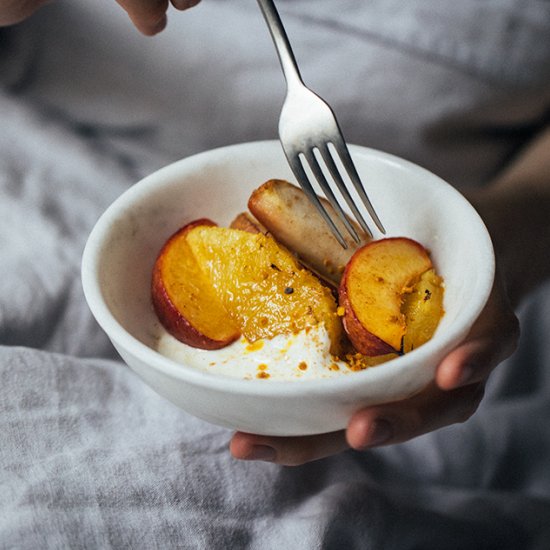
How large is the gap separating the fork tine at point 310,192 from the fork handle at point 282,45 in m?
0.08

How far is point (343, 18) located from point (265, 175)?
332 mm

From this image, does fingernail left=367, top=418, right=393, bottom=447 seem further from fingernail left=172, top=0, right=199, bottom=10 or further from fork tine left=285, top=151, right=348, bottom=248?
fingernail left=172, top=0, right=199, bottom=10

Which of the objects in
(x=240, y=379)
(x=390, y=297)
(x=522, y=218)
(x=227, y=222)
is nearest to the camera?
(x=240, y=379)

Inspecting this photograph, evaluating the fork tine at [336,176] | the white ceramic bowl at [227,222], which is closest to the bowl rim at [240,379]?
the white ceramic bowl at [227,222]

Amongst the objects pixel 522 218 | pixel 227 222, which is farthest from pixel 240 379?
pixel 522 218

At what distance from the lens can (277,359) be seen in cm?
73

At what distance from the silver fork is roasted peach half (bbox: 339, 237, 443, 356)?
0.03 m

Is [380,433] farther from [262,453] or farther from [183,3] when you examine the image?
[183,3]

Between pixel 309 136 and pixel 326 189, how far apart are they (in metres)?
0.06

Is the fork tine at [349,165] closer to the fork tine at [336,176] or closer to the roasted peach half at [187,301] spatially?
the fork tine at [336,176]

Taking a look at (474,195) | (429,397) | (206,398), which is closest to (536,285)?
(474,195)

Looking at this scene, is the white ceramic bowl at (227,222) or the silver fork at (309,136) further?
the silver fork at (309,136)

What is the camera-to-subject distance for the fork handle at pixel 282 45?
2.67 feet

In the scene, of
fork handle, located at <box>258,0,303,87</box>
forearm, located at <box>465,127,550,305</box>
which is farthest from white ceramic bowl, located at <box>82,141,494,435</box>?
forearm, located at <box>465,127,550,305</box>
